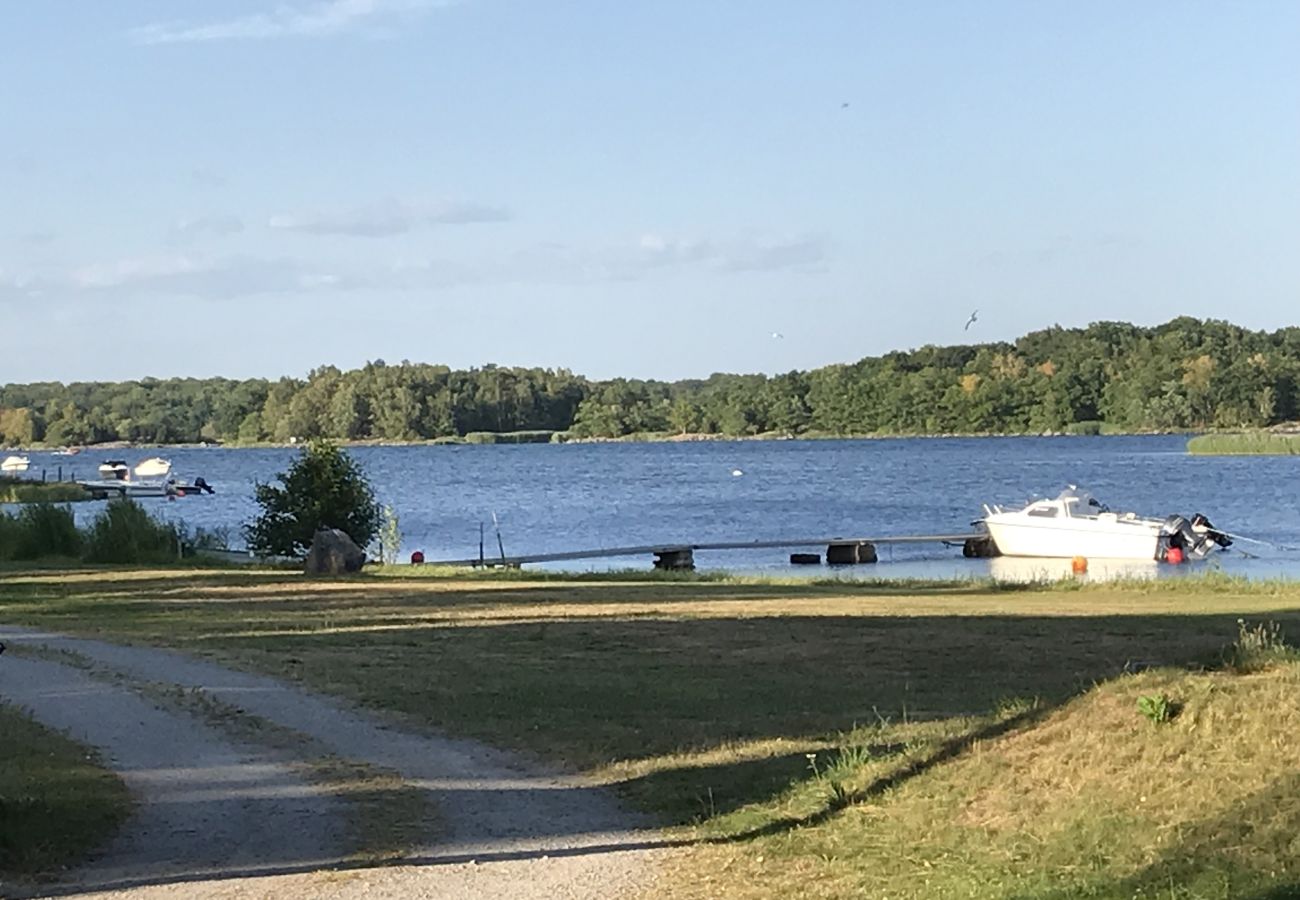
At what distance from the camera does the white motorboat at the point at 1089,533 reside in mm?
44188

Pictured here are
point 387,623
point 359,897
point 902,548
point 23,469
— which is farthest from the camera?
point 23,469

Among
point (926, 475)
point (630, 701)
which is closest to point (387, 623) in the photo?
point (630, 701)

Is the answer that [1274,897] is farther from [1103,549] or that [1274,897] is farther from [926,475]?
[926,475]

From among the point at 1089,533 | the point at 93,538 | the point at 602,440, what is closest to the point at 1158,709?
the point at 93,538

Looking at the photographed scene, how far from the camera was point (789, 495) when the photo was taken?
78.8 meters

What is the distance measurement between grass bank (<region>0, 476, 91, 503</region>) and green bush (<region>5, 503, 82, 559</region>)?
93.3ft

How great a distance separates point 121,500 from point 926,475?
67192mm

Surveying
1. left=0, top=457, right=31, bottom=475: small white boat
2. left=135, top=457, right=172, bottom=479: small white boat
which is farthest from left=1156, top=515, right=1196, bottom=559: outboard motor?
left=0, top=457, right=31, bottom=475: small white boat

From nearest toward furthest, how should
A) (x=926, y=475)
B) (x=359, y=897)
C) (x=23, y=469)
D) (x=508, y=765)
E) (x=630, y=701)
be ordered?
(x=359, y=897) < (x=508, y=765) < (x=630, y=701) < (x=926, y=475) < (x=23, y=469)

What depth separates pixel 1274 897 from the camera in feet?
20.8

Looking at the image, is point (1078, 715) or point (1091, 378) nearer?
point (1078, 715)

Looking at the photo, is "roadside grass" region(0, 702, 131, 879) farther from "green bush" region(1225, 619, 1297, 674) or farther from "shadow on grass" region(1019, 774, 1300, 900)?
"green bush" region(1225, 619, 1297, 674)

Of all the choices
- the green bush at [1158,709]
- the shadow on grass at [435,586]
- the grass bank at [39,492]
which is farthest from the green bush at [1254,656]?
the grass bank at [39,492]

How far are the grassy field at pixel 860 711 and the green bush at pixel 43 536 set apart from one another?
9763mm
